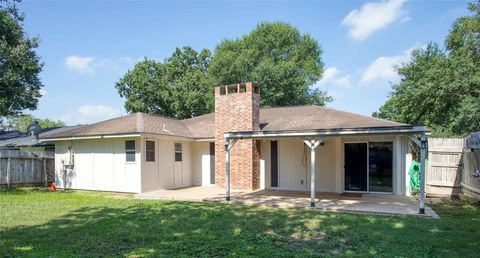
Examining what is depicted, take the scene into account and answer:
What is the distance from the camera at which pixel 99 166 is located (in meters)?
14.7

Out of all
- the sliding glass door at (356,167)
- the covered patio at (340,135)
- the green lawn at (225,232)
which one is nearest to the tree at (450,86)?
the sliding glass door at (356,167)

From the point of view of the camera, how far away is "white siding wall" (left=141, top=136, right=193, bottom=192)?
13883mm

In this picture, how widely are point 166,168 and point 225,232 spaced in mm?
8450

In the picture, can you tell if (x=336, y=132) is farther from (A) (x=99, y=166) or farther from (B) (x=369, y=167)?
(A) (x=99, y=166)

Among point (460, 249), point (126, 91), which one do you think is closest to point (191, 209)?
point (460, 249)

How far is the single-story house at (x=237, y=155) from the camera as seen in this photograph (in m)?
13.0

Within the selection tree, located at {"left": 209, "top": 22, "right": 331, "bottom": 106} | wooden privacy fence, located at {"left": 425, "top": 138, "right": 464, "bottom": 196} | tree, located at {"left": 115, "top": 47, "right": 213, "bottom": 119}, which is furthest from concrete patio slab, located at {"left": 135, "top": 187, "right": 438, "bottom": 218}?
tree, located at {"left": 115, "top": 47, "right": 213, "bottom": 119}

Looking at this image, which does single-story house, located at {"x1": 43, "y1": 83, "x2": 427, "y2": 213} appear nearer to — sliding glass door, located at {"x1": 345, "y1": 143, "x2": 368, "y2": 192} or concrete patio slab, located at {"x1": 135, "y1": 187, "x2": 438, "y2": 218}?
sliding glass door, located at {"x1": 345, "y1": 143, "x2": 368, "y2": 192}

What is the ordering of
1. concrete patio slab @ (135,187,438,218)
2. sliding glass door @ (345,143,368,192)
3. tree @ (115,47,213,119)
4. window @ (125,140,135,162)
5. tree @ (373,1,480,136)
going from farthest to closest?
tree @ (115,47,213,119) → tree @ (373,1,480,136) → window @ (125,140,135,162) → sliding glass door @ (345,143,368,192) → concrete patio slab @ (135,187,438,218)

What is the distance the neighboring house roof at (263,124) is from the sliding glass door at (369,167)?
942mm

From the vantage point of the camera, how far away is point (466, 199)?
11578 mm

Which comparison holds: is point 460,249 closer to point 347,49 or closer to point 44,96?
point 347,49

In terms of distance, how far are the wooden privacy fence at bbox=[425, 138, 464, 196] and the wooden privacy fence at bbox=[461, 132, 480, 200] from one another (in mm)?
291

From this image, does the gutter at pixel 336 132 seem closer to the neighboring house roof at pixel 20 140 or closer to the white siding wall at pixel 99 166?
the white siding wall at pixel 99 166
